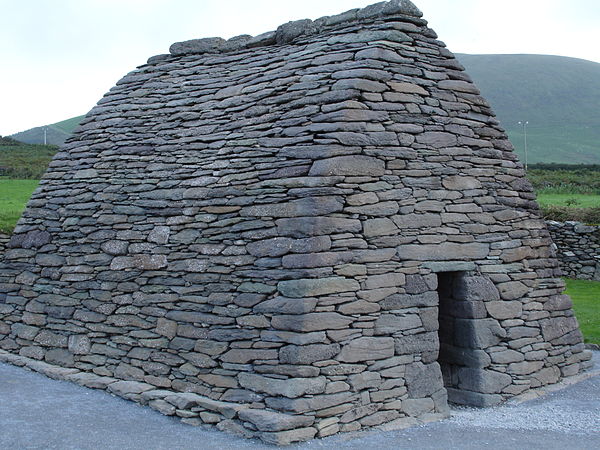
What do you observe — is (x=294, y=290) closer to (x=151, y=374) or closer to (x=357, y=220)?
(x=357, y=220)

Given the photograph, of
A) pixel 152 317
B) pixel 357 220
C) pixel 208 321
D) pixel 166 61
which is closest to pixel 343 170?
pixel 357 220

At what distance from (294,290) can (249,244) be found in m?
0.84

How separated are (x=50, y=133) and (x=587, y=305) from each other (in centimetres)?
7397

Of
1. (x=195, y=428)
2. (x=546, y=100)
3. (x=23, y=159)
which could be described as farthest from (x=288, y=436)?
(x=546, y=100)

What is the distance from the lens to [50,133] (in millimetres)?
80375

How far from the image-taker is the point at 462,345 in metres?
8.71

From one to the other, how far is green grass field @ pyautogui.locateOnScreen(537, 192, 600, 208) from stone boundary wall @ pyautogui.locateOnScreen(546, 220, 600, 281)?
15.0 feet

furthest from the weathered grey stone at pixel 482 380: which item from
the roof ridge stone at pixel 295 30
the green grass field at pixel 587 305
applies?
the green grass field at pixel 587 305

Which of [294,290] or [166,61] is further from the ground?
[166,61]

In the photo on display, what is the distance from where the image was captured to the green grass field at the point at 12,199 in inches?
674

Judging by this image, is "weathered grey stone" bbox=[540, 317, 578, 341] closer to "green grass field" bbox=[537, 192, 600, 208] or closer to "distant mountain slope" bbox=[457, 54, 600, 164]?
"green grass field" bbox=[537, 192, 600, 208]

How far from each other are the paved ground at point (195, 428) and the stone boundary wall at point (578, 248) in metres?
11.3

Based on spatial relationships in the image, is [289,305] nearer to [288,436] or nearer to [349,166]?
[288,436]

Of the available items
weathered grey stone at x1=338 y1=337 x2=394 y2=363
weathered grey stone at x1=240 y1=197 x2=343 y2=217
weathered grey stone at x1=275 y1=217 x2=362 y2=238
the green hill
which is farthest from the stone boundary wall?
the green hill
